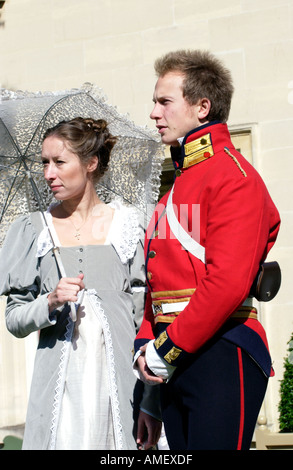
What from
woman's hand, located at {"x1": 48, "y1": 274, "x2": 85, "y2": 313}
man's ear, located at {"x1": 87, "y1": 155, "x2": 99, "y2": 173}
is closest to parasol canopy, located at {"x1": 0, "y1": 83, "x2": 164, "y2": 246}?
man's ear, located at {"x1": 87, "y1": 155, "x2": 99, "y2": 173}

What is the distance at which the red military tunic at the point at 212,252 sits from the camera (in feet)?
7.97

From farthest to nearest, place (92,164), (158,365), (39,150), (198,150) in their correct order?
1. (39,150)
2. (92,164)
3. (198,150)
4. (158,365)

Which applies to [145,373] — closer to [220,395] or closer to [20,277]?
[220,395]

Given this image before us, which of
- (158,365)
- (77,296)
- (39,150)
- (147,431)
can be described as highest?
(39,150)

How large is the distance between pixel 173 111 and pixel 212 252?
0.56m

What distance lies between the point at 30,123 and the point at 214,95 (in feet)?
3.16

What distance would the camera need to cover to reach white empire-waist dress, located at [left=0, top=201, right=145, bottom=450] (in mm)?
2984

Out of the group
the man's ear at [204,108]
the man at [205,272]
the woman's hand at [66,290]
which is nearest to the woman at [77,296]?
the woman's hand at [66,290]

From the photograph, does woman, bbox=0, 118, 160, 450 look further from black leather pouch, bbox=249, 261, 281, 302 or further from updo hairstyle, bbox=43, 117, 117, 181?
black leather pouch, bbox=249, 261, 281, 302

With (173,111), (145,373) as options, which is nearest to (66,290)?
(145,373)

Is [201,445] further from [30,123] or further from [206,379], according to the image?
[30,123]

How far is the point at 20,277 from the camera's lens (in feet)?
10.5

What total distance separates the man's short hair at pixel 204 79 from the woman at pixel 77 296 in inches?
25.0

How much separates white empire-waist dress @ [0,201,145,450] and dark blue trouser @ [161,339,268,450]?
54 centimetres
